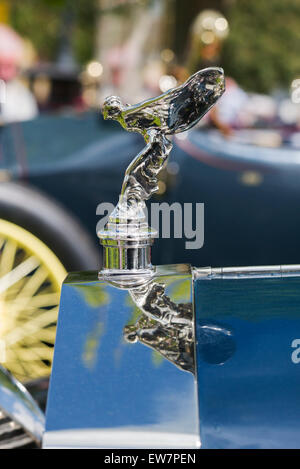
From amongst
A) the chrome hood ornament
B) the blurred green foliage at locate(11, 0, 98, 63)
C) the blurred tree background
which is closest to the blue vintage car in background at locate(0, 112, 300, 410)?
the chrome hood ornament

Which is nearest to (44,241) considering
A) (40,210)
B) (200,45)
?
(40,210)

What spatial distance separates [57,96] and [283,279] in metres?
2.84

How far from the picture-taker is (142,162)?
48.9 inches

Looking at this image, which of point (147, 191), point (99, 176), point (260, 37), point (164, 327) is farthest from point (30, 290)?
point (260, 37)

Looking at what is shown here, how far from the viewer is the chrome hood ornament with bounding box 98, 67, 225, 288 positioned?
1194 mm

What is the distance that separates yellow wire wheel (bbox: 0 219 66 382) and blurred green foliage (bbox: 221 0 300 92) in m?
14.5

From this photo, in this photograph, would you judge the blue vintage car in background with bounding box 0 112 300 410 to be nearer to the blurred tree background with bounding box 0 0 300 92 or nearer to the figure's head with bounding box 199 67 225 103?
the figure's head with bounding box 199 67 225 103

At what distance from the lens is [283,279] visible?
1.21 m

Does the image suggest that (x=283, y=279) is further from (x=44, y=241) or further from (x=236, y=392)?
(x=44, y=241)

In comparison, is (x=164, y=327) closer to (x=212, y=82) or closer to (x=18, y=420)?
(x=18, y=420)

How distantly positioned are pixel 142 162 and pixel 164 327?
32cm

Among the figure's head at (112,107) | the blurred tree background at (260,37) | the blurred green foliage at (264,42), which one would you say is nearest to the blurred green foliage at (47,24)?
the blurred tree background at (260,37)

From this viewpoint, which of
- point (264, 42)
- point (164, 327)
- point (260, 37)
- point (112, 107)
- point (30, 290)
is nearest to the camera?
point (164, 327)

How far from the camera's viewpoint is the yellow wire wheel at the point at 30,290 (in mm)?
2783
